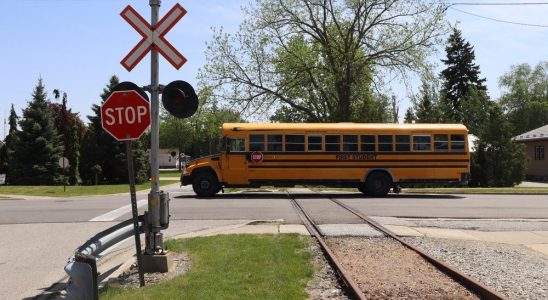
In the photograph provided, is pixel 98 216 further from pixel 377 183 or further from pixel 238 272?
pixel 377 183

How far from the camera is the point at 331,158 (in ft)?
71.7

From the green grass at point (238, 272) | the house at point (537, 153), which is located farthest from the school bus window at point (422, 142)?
the house at point (537, 153)

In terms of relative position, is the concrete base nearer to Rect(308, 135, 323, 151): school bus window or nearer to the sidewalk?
the sidewalk

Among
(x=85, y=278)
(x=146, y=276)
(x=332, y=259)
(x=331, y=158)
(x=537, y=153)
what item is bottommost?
(x=146, y=276)

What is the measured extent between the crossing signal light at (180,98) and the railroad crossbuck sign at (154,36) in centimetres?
27

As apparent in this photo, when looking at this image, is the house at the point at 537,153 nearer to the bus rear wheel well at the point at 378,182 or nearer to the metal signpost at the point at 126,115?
the bus rear wheel well at the point at 378,182

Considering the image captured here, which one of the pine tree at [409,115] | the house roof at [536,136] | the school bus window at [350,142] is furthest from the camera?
the pine tree at [409,115]

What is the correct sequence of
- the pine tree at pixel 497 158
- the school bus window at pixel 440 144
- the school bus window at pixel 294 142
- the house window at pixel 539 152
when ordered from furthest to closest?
the house window at pixel 539 152 < the pine tree at pixel 497 158 < the school bus window at pixel 440 144 < the school bus window at pixel 294 142

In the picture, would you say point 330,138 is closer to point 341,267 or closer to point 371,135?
point 371,135

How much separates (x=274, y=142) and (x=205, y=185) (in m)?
3.16

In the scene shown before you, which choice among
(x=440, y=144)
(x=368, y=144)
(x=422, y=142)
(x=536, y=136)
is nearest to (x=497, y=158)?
(x=536, y=136)

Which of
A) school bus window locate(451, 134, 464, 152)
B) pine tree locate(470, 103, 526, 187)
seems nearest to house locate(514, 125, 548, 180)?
pine tree locate(470, 103, 526, 187)

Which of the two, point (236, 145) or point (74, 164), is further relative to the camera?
point (74, 164)

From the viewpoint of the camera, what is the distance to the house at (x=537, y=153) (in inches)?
1807
